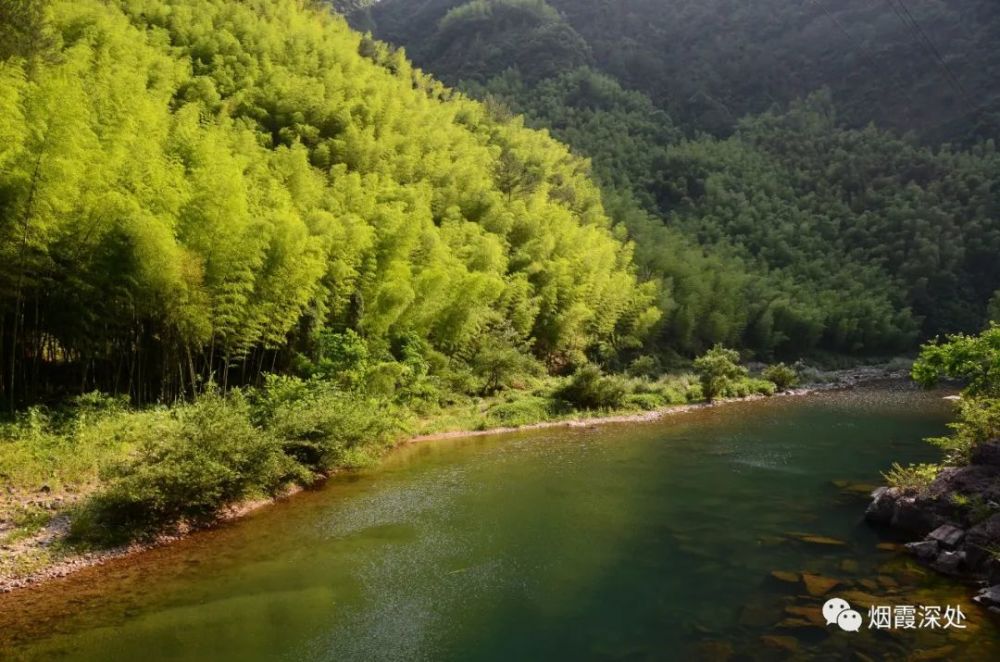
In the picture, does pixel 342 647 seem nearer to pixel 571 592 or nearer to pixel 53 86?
pixel 571 592

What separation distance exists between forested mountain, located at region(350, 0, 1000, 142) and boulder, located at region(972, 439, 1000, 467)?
3133 inches

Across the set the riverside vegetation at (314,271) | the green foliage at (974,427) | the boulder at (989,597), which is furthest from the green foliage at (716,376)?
the boulder at (989,597)

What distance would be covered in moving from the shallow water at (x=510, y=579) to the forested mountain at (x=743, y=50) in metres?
79.1

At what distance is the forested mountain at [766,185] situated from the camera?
4756 centimetres

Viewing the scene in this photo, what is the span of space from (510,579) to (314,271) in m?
10.6

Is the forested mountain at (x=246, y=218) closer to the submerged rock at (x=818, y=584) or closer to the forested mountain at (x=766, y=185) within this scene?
the forested mountain at (x=766, y=185)

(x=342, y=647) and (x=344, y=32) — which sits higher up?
(x=344, y=32)

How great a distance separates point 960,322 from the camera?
5903cm

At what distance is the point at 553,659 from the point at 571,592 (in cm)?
181

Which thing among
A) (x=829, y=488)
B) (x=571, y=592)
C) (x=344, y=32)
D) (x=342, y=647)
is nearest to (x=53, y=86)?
(x=342, y=647)

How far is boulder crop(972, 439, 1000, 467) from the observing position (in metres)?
11.0

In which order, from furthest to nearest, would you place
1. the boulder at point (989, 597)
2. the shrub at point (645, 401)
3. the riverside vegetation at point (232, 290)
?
the shrub at point (645, 401), the riverside vegetation at point (232, 290), the boulder at point (989, 597)

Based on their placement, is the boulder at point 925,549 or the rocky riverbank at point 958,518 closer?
the rocky riverbank at point 958,518

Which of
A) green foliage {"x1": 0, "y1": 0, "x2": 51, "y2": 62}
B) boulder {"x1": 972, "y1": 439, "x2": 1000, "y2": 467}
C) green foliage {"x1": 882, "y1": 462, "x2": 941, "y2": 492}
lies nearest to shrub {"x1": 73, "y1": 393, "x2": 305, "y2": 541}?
green foliage {"x1": 0, "y1": 0, "x2": 51, "y2": 62}
